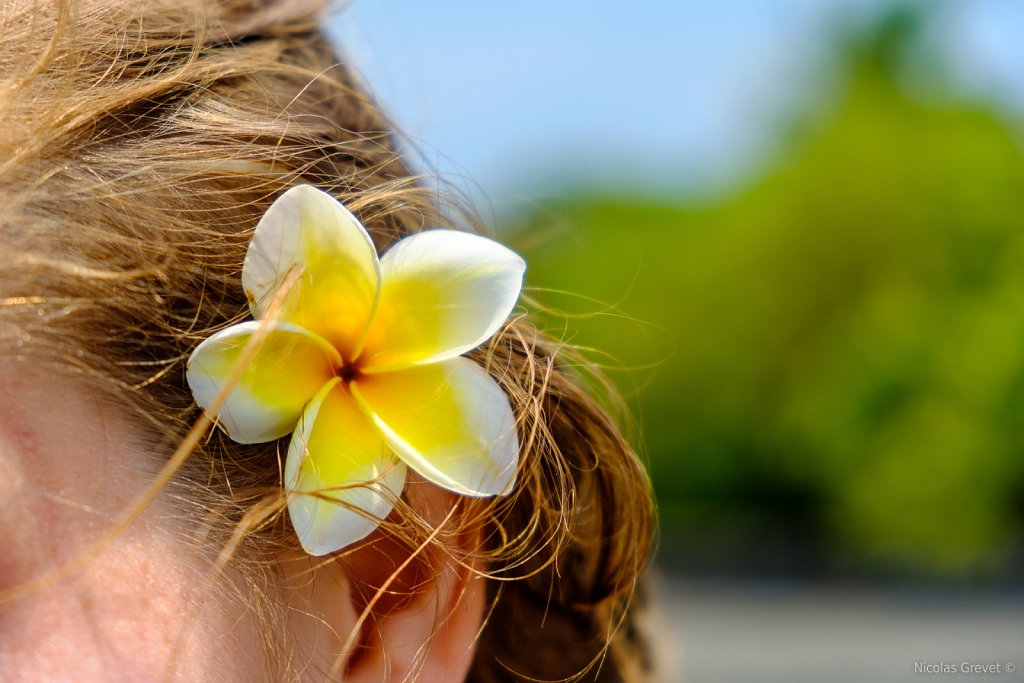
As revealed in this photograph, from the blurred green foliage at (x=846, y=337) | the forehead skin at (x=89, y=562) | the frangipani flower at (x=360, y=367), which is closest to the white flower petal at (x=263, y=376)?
the frangipani flower at (x=360, y=367)

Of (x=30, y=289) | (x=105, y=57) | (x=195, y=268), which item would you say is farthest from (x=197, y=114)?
(x=30, y=289)

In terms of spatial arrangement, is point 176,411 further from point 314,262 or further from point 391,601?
point 391,601

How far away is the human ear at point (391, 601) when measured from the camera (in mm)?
1245

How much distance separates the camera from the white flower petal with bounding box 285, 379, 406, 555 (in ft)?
3.81

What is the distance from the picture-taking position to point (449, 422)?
3.97ft

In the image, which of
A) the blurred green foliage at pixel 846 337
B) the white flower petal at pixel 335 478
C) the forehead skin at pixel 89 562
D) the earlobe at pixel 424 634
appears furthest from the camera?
the blurred green foliage at pixel 846 337

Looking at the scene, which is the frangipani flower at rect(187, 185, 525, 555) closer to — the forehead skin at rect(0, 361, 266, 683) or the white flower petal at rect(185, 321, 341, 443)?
the white flower petal at rect(185, 321, 341, 443)

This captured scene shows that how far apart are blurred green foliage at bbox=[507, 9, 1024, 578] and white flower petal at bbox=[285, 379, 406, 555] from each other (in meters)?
15.8

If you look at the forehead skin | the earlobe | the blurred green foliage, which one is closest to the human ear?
the earlobe

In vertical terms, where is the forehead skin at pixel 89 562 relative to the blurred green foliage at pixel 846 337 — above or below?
above

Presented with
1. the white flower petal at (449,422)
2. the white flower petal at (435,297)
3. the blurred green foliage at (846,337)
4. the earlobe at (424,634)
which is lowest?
the blurred green foliage at (846,337)

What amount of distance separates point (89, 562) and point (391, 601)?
0.38 metres

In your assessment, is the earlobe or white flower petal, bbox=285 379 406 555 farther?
the earlobe

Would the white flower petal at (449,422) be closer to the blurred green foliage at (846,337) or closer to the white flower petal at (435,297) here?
the white flower petal at (435,297)
